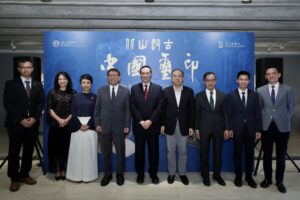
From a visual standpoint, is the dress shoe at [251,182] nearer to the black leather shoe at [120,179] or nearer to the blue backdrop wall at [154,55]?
the blue backdrop wall at [154,55]

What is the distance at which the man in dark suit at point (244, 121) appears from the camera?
14.9 feet

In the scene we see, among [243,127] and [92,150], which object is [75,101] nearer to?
[92,150]

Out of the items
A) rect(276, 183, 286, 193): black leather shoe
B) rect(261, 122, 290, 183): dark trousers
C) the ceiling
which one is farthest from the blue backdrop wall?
rect(276, 183, 286, 193): black leather shoe

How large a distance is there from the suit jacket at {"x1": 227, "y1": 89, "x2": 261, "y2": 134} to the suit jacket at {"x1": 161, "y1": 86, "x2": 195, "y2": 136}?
579 millimetres

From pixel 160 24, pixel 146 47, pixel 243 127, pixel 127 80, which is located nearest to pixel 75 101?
pixel 127 80

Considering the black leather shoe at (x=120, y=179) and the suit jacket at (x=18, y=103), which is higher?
the suit jacket at (x=18, y=103)

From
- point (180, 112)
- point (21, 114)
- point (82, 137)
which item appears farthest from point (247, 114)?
point (21, 114)

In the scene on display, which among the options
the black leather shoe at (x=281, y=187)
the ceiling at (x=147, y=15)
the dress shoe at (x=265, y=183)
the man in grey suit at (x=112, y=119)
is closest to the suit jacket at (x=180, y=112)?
the man in grey suit at (x=112, y=119)

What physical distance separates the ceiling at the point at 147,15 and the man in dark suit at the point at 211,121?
2237 mm

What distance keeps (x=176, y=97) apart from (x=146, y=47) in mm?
1052

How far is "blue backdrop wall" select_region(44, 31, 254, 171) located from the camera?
207 inches

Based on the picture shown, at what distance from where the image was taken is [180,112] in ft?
15.4

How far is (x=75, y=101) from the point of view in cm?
475

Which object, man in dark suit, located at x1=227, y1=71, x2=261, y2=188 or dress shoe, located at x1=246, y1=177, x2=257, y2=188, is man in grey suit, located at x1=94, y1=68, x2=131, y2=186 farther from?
dress shoe, located at x1=246, y1=177, x2=257, y2=188
